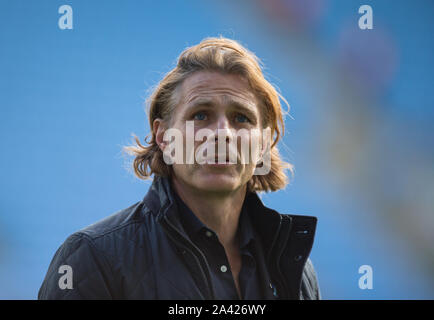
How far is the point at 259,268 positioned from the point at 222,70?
1.52 m

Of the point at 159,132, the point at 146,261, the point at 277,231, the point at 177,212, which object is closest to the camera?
the point at 146,261

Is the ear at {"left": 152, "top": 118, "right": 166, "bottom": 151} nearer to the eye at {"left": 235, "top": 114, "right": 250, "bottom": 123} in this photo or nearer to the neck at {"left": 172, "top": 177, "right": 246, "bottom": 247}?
the neck at {"left": 172, "top": 177, "right": 246, "bottom": 247}

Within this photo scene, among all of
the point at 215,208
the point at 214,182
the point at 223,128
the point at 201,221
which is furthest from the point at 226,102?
the point at 201,221

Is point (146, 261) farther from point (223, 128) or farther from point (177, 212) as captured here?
point (223, 128)

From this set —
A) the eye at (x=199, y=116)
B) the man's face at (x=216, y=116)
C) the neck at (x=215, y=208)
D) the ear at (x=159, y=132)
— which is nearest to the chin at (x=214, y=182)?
the man's face at (x=216, y=116)

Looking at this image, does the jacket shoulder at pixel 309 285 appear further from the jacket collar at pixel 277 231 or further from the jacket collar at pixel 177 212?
the jacket collar at pixel 177 212

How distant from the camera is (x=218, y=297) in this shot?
9.34 ft

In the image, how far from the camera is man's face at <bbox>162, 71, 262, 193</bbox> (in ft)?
9.91

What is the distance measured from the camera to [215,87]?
3.26 metres

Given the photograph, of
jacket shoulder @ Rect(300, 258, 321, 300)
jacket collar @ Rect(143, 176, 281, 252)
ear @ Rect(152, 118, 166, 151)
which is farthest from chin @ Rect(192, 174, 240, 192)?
jacket shoulder @ Rect(300, 258, 321, 300)

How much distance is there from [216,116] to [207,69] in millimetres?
469

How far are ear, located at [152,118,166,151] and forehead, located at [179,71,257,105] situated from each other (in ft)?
1.05
